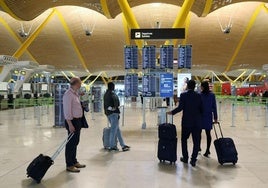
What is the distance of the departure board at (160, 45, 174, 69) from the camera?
12.5 m

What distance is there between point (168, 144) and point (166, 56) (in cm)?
592

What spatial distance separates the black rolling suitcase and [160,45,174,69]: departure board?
5.55 metres

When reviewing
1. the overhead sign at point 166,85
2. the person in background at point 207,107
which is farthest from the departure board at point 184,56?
the person in background at point 207,107

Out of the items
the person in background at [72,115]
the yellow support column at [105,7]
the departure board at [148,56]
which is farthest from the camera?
the yellow support column at [105,7]

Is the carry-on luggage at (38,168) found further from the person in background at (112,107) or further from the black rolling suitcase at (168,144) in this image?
the person in background at (112,107)

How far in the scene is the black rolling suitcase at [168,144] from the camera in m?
7.06

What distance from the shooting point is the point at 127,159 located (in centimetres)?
759

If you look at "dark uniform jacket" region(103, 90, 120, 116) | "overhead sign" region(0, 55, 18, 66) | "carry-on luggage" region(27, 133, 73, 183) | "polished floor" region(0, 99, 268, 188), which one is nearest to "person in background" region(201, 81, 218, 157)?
"polished floor" region(0, 99, 268, 188)

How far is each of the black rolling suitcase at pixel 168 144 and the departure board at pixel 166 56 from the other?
18.2 ft

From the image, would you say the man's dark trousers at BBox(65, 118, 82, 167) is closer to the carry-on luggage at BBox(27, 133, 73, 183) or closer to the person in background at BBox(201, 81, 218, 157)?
the carry-on luggage at BBox(27, 133, 73, 183)

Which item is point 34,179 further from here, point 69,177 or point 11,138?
point 11,138

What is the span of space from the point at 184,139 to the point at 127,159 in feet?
4.44

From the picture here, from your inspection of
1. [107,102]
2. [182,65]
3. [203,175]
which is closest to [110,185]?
[203,175]

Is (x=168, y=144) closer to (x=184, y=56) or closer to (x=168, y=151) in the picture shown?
(x=168, y=151)
